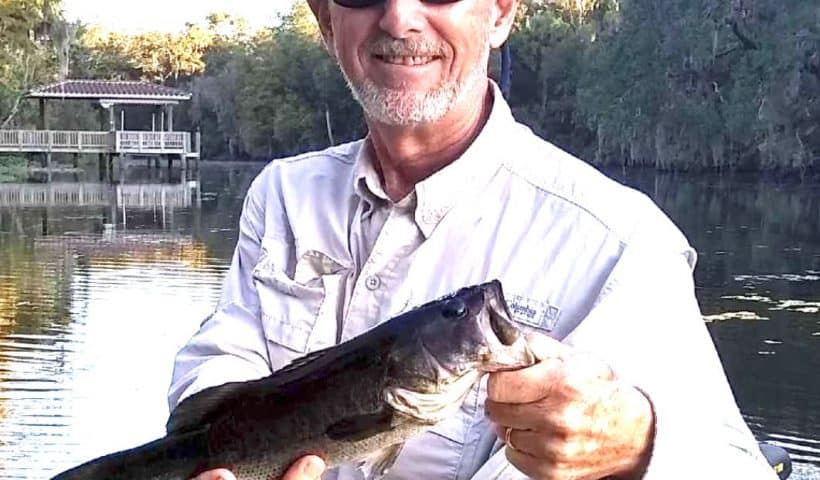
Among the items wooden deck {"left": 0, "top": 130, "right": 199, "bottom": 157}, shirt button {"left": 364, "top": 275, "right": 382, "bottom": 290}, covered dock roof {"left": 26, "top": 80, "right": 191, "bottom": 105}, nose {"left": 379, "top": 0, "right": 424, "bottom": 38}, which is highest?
nose {"left": 379, "top": 0, "right": 424, "bottom": 38}

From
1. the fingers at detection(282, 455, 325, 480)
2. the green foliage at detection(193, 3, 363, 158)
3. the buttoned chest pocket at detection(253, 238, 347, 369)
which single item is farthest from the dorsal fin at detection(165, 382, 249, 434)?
the green foliage at detection(193, 3, 363, 158)

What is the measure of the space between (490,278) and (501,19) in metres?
0.70

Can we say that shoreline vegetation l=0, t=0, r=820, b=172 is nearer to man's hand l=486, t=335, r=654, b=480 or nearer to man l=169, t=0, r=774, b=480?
man l=169, t=0, r=774, b=480

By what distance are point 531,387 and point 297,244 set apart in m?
1.01

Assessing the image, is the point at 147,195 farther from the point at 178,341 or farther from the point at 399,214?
the point at 399,214

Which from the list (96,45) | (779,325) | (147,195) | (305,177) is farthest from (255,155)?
(305,177)

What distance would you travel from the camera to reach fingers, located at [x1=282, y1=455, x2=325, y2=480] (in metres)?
2.33

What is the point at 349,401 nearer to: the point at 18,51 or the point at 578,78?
the point at 18,51

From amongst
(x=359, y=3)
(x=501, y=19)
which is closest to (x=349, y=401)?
(x=359, y=3)

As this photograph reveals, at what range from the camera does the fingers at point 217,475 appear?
2.37m

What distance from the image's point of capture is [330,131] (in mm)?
65188

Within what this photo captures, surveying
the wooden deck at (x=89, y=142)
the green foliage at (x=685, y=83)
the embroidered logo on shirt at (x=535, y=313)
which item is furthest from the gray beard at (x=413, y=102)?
the green foliage at (x=685, y=83)

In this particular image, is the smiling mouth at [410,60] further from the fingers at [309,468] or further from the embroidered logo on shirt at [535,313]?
the fingers at [309,468]

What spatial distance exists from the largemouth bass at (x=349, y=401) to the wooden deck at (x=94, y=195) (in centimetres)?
3072
